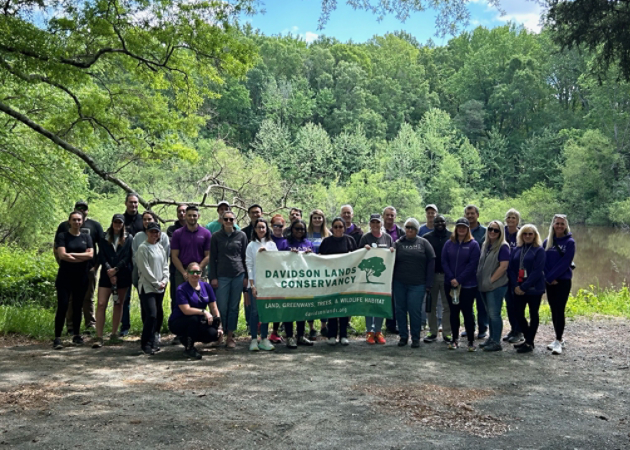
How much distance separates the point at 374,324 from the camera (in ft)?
28.2

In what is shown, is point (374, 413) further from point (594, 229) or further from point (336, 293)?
point (594, 229)

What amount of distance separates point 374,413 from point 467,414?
856 mm

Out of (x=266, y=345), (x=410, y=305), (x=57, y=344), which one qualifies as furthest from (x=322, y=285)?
(x=57, y=344)

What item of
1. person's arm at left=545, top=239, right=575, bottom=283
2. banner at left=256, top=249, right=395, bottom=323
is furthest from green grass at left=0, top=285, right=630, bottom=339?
person's arm at left=545, top=239, right=575, bottom=283

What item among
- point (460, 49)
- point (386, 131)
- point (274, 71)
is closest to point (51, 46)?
point (386, 131)

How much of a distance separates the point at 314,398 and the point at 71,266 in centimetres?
433

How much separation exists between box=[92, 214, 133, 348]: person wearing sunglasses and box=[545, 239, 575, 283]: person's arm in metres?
5.94

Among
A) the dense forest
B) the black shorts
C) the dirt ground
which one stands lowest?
the dirt ground

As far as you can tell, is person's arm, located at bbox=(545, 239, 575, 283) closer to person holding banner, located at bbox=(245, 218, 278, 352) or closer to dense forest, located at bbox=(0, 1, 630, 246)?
person holding banner, located at bbox=(245, 218, 278, 352)

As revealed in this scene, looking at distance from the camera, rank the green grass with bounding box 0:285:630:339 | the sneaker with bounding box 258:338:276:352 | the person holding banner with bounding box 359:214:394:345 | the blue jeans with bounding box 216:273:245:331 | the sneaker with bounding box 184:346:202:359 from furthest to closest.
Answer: the green grass with bounding box 0:285:630:339, the person holding banner with bounding box 359:214:394:345, the blue jeans with bounding box 216:273:245:331, the sneaker with bounding box 258:338:276:352, the sneaker with bounding box 184:346:202:359

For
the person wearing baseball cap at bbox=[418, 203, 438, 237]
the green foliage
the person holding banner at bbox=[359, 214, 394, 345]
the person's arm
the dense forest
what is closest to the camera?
the person's arm

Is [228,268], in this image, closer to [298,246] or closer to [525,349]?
[298,246]

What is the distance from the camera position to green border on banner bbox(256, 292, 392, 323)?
7934 mm

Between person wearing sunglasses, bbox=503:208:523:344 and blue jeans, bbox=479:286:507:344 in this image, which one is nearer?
blue jeans, bbox=479:286:507:344
